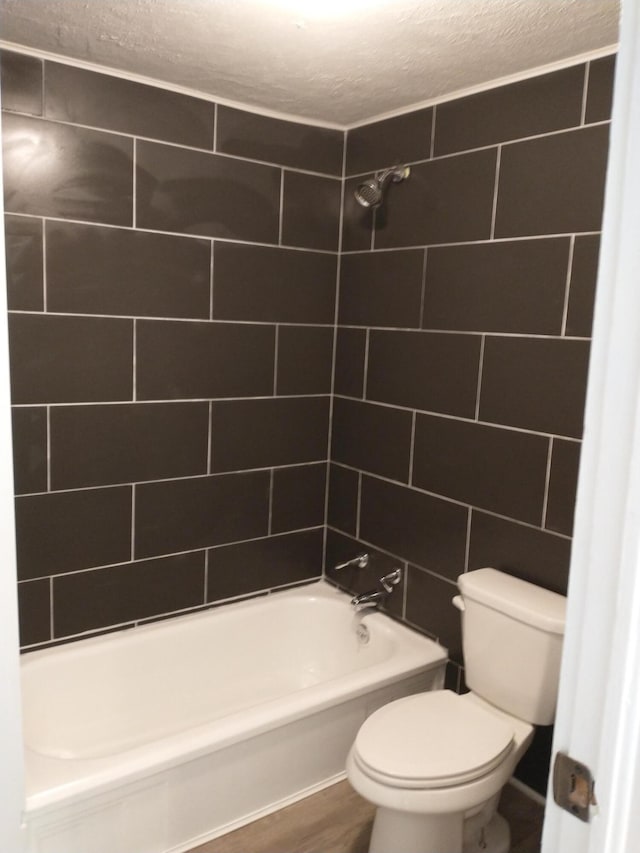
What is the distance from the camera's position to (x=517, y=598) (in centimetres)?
198

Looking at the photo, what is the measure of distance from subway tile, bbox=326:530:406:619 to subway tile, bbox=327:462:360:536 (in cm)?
5

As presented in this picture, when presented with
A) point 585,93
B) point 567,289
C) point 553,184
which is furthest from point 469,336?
point 585,93

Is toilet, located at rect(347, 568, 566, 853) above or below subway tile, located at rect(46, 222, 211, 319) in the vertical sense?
below

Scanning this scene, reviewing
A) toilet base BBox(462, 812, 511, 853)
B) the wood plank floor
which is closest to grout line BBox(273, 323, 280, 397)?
the wood plank floor

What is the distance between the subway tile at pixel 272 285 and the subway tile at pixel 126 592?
973 millimetres

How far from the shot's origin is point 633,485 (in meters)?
0.65

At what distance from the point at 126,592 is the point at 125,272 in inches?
45.4

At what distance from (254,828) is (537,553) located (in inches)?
48.4

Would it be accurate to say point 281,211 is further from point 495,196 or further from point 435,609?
point 435,609

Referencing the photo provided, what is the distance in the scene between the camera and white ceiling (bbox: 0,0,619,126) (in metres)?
1.70

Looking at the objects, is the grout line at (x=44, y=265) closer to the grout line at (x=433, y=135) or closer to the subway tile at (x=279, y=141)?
the subway tile at (x=279, y=141)

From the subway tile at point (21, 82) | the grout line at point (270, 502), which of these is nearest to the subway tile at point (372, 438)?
the grout line at point (270, 502)

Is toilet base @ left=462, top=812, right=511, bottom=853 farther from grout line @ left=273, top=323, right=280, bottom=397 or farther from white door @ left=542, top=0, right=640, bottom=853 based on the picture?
grout line @ left=273, top=323, right=280, bottom=397

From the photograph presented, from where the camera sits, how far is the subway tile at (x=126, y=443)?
2.28m
